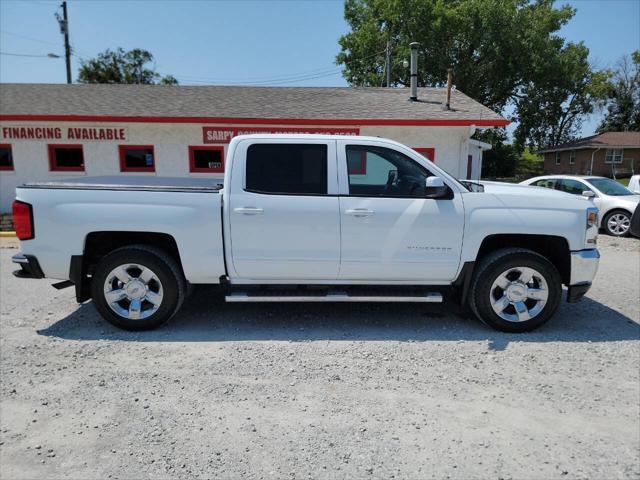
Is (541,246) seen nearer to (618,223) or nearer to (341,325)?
(341,325)

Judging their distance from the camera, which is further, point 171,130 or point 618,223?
point 171,130

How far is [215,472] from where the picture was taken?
252cm

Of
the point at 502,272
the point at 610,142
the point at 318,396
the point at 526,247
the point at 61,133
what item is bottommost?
the point at 318,396

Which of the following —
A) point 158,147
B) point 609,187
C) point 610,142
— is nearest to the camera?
point 609,187

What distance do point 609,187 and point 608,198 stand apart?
623mm

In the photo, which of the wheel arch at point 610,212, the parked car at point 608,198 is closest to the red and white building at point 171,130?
the parked car at point 608,198

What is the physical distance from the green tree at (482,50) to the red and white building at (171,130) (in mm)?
22378

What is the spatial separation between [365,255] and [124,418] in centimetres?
258

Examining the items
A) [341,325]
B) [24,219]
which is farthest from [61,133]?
[341,325]

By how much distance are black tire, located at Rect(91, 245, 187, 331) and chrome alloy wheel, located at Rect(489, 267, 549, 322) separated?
3.25 meters

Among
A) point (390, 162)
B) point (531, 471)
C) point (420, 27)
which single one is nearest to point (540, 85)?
point (420, 27)

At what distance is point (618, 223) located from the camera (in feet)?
35.4

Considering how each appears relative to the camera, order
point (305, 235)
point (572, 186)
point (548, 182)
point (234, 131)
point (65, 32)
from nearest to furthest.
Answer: point (305, 235)
point (572, 186)
point (548, 182)
point (234, 131)
point (65, 32)

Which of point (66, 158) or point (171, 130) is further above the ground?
point (171, 130)
